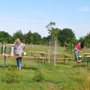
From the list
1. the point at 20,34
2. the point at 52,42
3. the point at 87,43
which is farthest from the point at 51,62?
the point at 20,34

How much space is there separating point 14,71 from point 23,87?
0.86 meters

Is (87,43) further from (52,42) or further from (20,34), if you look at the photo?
(20,34)

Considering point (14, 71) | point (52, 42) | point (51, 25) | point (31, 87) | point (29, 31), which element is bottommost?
point (31, 87)

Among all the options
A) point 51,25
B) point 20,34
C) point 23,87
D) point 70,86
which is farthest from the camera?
point 20,34

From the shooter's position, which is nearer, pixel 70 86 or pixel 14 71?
pixel 70 86

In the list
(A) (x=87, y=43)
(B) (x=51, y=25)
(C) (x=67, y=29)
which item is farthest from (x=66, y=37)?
(B) (x=51, y=25)

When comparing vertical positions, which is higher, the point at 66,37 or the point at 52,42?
the point at 66,37

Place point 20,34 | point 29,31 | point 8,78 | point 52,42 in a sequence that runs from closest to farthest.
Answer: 1. point 8,78
2. point 52,42
3. point 29,31
4. point 20,34

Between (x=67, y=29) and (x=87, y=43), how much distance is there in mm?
63037

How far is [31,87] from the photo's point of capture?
5609 millimetres

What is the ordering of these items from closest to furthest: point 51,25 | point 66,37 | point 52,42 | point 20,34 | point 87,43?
point 52,42 < point 51,25 < point 87,43 < point 20,34 < point 66,37

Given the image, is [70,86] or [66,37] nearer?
[70,86]

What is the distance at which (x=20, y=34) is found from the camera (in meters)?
69.9

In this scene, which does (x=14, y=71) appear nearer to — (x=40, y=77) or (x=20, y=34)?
(x=40, y=77)
